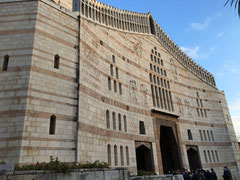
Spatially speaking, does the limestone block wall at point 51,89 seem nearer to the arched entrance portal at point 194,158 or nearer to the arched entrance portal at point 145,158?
the arched entrance portal at point 145,158

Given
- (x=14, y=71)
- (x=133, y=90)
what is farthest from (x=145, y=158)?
(x=14, y=71)

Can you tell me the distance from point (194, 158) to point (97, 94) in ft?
47.0

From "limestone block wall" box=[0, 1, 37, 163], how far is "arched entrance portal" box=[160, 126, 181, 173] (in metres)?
14.7

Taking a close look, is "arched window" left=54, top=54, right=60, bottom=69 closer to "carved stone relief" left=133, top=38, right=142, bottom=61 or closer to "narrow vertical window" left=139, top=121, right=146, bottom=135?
"narrow vertical window" left=139, top=121, right=146, bottom=135

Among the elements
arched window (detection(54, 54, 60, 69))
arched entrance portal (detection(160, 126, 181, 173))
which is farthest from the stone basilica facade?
arched entrance portal (detection(160, 126, 181, 173))

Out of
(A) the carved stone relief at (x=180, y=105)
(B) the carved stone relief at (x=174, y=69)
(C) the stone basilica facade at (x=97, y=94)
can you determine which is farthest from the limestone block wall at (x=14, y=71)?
(B) the carved stone relief at (x=174, y=69)

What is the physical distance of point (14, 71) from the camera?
1038 cm

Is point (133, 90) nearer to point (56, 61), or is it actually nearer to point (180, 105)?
point (180, 105)

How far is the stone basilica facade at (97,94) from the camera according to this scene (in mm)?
9898

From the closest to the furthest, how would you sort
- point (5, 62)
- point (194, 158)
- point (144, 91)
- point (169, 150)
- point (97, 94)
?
point (5, 62)
point (97, 94)
point (144, 91)
point (169, 150)
point (194, 158)

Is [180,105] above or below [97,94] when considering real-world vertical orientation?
above

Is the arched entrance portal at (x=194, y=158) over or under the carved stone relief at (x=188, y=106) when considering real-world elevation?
under

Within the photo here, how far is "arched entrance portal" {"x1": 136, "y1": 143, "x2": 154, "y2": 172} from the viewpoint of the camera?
1630 centimetres

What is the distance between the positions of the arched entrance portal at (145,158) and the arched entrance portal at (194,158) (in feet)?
19.3
